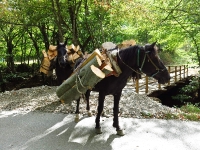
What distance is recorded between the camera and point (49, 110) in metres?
6.11

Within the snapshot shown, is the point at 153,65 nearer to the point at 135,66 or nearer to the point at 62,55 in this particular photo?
the point at 135,66

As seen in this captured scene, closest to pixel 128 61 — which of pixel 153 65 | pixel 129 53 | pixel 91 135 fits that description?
pixel 129 53

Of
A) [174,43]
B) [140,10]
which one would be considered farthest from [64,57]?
[174,43]

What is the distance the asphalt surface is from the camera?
3.76 meters

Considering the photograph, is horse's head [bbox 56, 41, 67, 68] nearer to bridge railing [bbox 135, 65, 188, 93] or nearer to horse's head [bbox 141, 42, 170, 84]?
horse's head [bbox 141, 42, 170, 84]

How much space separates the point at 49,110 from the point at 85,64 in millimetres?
2883

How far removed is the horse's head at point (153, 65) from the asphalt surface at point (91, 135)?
4.09 feet

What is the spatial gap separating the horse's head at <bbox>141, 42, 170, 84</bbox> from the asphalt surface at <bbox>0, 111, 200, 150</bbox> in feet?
4.09

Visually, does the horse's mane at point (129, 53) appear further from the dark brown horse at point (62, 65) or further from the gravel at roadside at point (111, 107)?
the gravel at roadside at point (111, 107)

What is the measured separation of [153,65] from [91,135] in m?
1.96

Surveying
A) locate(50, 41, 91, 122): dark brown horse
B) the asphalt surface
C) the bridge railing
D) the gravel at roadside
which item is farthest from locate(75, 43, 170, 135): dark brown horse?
the bridge railing

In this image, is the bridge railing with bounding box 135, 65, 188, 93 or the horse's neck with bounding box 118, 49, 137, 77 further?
the bridge railing with bounding box 135, 65, 188, 93

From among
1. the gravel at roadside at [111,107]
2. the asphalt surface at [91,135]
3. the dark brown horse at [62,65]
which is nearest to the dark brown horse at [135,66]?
the asphalt surface at [91,135]

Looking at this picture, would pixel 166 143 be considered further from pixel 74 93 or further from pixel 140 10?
pixel 140 10
